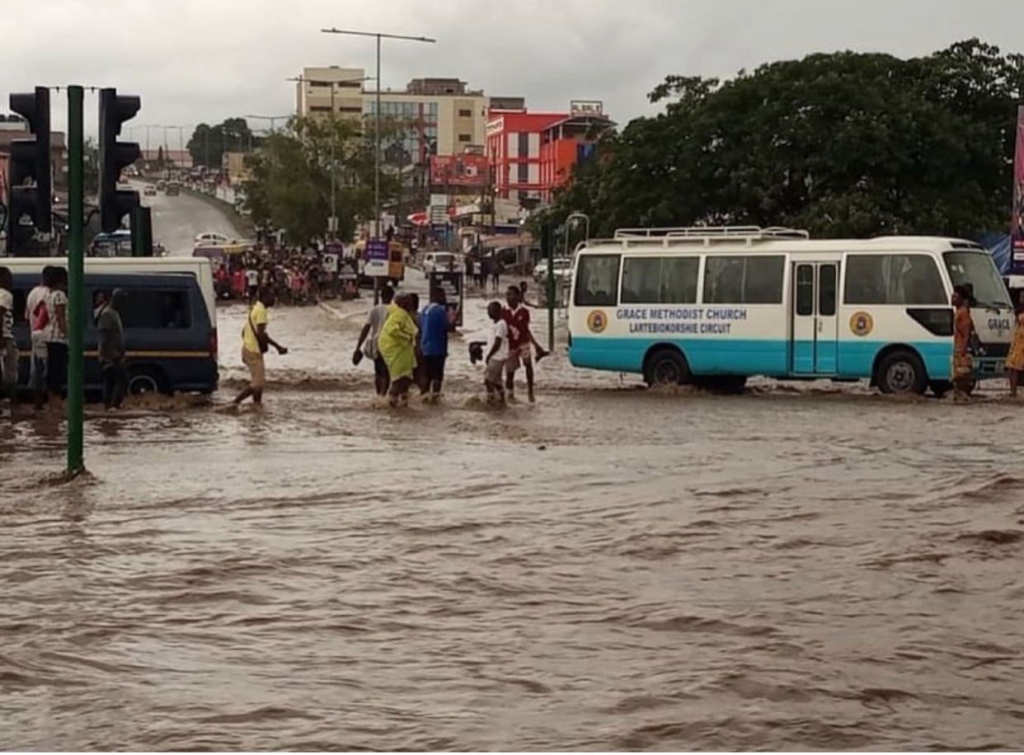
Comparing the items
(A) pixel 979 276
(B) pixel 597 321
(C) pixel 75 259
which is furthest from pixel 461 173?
(C) pixel 75 259

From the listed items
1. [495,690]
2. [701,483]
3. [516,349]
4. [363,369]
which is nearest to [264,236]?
[363,369]

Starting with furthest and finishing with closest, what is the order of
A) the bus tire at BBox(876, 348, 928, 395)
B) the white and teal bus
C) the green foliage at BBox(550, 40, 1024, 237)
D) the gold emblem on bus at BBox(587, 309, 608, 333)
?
the green foliage at BBox(550, 40, 1024, 237) → the gold emblem on bus at BBox(587, 309, 608, 333) → the white and teal bus → the bus tire at BBox(876, 348, 928, 395)

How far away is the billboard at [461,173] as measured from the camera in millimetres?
135750

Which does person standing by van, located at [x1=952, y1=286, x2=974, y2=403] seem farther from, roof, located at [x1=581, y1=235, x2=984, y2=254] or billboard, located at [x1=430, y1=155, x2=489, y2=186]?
billboard, located at [x1=430, y1=155, x2=489, y2=186]

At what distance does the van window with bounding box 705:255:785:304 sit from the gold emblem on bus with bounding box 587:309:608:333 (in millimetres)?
1708

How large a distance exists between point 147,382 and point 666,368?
26.3 feet

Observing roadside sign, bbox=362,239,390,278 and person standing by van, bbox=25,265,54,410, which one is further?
roadside sign, bbox=362,239,390,278

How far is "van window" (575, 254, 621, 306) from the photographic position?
2814 centimetres

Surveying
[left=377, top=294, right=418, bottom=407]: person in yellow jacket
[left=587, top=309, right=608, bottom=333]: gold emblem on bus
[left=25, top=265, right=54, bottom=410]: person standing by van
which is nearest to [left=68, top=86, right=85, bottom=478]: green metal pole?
[left=25, top=265, right=54, bottom=410]: person standing by van

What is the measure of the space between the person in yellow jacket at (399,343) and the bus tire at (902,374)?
7193mm

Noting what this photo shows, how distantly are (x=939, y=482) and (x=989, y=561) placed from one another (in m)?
3.83

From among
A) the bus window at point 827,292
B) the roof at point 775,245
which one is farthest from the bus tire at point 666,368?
the bus window at point 827,292

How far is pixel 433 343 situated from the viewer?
2255 cm

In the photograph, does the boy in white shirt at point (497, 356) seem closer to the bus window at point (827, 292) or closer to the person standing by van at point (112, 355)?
the person standing by van at point (112, 355)
